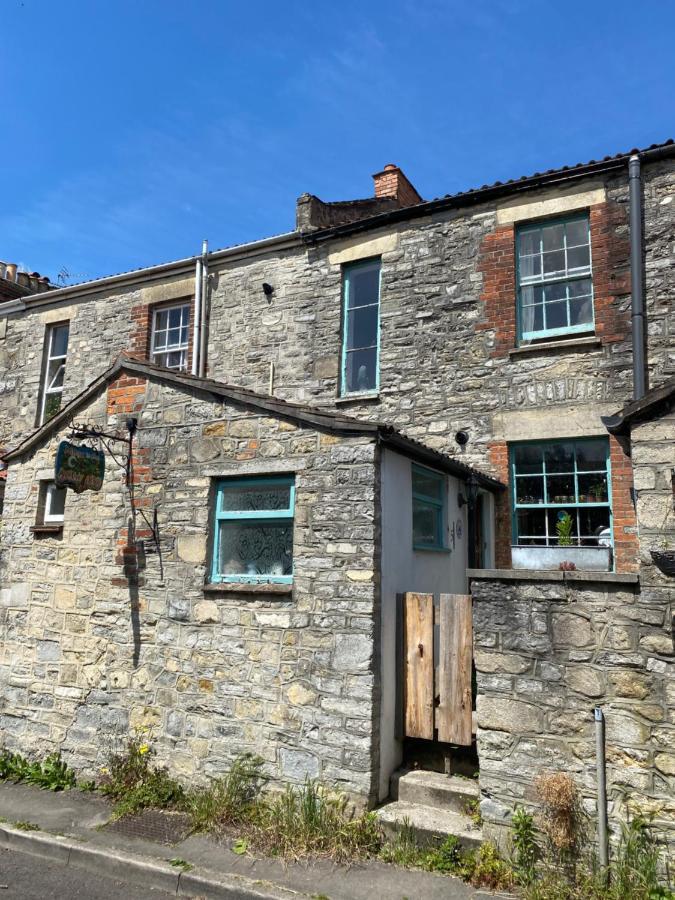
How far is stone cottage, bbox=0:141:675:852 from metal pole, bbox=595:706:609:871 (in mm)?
74

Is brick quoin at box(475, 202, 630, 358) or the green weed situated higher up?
brick quoin at box(475, 202, 630, 358)

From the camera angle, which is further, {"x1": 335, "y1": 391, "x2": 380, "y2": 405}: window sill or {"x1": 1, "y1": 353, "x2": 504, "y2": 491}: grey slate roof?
{"x1": 335, "y1": 391, "x2": 380, "y2": 405}: window sill

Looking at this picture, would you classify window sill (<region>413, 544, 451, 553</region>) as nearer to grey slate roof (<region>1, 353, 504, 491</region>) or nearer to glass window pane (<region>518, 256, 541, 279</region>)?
grey slate roof (<region>1, 353, 504, 491</region>)

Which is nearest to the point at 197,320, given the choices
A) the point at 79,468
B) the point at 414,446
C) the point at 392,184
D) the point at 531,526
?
the point at 392,184

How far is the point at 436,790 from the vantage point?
215 inches

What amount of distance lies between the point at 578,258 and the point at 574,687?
6459 mm

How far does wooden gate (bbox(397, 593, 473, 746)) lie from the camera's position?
5656 mm

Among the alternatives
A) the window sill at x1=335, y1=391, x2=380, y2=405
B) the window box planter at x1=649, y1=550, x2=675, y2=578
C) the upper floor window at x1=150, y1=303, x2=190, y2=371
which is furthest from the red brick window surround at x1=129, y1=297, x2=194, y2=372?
the window box planter at x1=649, y1=550, x2=675, y2=578

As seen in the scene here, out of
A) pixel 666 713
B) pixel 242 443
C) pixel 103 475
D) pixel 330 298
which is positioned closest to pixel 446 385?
pixel 330 298

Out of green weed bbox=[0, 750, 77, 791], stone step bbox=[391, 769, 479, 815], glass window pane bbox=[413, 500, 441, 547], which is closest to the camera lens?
Answer: stone step bbox=[391, 769, 479, 815]

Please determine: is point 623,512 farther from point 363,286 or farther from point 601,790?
point 363,286

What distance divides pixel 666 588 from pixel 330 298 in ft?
24.9

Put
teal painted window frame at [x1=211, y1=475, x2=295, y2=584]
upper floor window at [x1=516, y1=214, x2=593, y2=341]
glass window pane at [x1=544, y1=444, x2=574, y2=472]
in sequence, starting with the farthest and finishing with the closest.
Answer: upper floor window at [x1=516, y1=214, x2=593, y2=341] → glass window pane at [x1=544, y1=444, x2=574, y2=472] → teal painted window frame at [x1=211, y1=475, x2=295, y2=584]

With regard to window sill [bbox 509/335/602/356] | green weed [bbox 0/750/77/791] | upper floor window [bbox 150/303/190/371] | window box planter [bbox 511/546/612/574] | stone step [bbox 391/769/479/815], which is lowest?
green weed [bbox 0/750/77/791]
